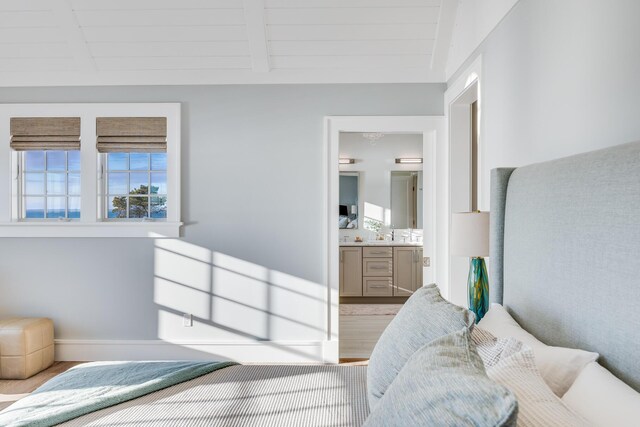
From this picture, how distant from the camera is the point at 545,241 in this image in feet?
5.44

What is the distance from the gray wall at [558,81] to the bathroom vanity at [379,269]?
142 inches

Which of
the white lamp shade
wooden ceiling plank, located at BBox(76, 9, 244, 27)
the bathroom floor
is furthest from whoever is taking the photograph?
the bathroom floor

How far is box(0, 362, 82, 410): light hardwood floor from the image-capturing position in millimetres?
3143

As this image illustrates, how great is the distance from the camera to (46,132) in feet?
12.7

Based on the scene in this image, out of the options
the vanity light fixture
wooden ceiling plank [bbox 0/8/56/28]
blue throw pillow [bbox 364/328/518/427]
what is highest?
wooden ceiling plank [bbox 0/8/56/28]

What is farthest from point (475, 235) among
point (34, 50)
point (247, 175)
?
point (34, 50)

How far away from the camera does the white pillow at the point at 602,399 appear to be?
963mm

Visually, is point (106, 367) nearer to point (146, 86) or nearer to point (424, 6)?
point (146, 86)

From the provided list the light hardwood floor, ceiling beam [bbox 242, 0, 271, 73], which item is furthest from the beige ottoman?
ceiling beam [bbox 242, 0, 271, 73]

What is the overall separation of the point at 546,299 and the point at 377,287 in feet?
15.6

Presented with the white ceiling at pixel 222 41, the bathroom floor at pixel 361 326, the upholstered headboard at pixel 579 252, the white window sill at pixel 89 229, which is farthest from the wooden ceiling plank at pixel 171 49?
the bathroom floor at pixel 361 326

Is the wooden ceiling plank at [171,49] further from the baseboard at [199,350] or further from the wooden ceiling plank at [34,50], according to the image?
the baseboard at [199,350]

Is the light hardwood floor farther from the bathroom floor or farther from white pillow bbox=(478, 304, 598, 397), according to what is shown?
white pillow bbox=(478, 304, 598, 397)

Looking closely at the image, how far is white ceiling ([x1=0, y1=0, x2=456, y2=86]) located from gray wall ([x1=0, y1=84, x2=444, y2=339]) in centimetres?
12
